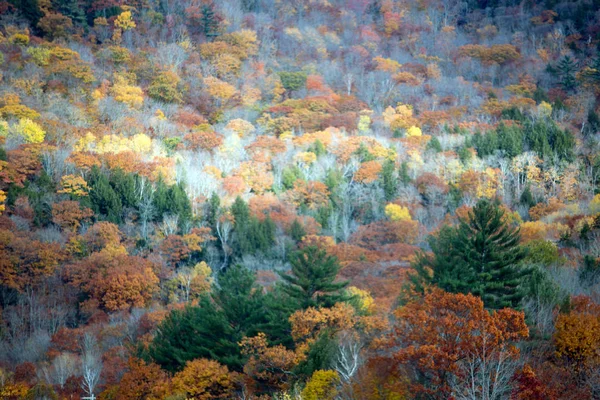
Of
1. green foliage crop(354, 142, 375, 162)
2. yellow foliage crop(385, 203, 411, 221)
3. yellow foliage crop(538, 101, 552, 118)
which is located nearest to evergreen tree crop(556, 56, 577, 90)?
yellow foliage crop(538, 101, 552, 118)

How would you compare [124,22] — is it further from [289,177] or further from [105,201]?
[105,201]

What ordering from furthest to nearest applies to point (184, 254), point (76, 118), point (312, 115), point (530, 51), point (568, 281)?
point (530, 51) < point (312, 115) < point (76, 118) < point (184, 254) < point (568, 281)

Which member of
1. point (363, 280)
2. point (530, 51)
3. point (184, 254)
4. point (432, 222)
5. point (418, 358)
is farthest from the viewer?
point (530, 51)

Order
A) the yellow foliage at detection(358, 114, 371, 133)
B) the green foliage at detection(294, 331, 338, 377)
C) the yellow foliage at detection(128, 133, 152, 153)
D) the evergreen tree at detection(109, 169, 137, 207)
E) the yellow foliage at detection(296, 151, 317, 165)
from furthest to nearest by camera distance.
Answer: the yellow foliage at detection(358, 114, 371, 133)
the yellow foliage at detection(296, 151, 317, 165)
the yellow foliage at detection(128, 133, 152, 153)
the evergreen tree at detection(109, 169, 137, 207)
the green foliage at detection(294, 331, 338, 377)

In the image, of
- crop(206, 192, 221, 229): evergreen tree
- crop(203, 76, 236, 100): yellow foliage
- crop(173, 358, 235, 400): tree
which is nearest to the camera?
crop(173, 358, 235, 400): tree

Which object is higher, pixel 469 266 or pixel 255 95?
pixel 469 266

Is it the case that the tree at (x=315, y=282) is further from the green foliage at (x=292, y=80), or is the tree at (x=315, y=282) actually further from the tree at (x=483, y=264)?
the green foliage at (x=292, y=80)

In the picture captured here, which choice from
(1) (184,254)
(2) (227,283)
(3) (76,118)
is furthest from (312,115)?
(2) (227,283)

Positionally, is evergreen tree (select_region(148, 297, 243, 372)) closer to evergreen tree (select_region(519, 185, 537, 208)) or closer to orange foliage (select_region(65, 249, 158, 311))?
orange foliage (select_region(65, 249, 158, 311))

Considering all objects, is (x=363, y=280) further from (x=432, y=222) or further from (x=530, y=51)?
(x=530, y=51)
